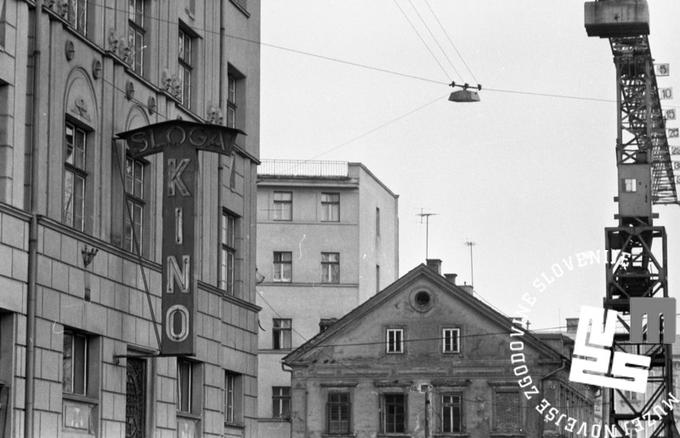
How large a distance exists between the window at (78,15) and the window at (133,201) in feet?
9.38

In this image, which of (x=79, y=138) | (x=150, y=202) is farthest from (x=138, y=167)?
(x=79, y=138)

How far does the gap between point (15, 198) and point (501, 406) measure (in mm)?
50557

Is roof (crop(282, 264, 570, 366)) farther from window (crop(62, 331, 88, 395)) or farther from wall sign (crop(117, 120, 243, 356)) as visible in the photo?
window (crop(62, 331, 88, 395))

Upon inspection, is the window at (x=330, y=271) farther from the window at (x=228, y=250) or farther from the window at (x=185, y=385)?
the window at (x=185, y=385)

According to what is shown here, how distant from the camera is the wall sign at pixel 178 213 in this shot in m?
27.6


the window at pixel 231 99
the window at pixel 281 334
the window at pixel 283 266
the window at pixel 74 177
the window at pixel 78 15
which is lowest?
the window at pixel 74 177

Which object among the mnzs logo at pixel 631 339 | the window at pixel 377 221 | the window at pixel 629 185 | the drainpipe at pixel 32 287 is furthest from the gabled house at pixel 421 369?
the drainpipe at pixel 32 287

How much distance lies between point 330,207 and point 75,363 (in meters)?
61.0

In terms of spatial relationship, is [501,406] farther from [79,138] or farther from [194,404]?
[79,138]

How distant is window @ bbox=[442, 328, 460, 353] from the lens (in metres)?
73.5

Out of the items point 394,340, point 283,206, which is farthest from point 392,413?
point 283,206

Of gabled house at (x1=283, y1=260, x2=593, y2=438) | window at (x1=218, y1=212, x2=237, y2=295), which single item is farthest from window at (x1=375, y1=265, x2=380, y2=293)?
window at (x1=218, y1=212, x2=237, y2=295)

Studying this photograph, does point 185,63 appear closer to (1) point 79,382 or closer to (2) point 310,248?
(1) point 79,382

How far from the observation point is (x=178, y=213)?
27.8 meters
